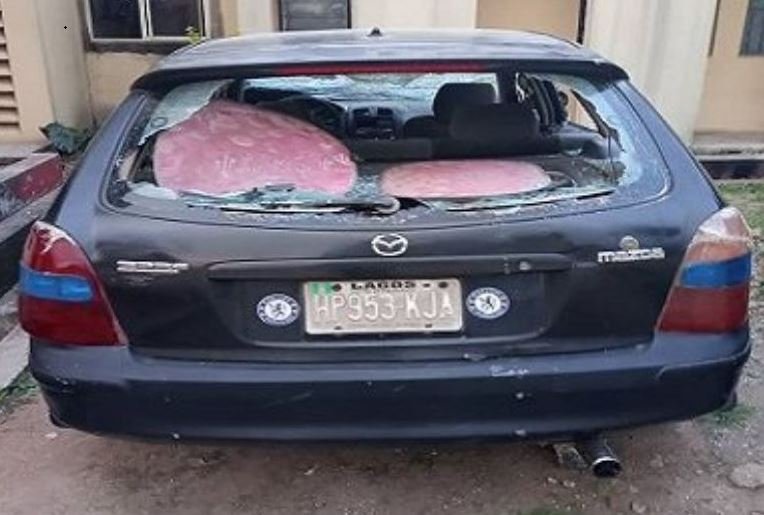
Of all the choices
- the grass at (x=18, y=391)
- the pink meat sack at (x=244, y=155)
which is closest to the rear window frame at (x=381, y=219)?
the pink meat sack at (x=244, y=155)

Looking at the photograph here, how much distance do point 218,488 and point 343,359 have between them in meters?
0.91

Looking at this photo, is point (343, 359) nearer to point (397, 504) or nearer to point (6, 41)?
point (397, 504)

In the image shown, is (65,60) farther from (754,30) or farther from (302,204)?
(754,30)

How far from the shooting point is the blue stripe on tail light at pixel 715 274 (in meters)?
2.03

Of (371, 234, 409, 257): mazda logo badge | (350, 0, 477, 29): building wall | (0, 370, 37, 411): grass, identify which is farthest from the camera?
(350, 0, 477, 29): building wall

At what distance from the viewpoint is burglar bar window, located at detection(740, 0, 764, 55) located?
761 centimetres

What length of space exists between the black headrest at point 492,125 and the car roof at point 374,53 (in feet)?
0.75

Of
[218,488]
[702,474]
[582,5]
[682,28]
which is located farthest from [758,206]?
[218,488]

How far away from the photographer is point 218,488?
2.60 metres

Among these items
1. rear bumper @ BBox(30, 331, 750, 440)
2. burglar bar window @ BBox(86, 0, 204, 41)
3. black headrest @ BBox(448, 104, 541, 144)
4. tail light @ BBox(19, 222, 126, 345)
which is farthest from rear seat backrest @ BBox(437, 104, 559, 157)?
burglar bar window @ BBox(86, 0, 204, 41)

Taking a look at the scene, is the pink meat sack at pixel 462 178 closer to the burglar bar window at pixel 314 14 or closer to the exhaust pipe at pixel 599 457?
the exhaust pipe at pixel 599 457

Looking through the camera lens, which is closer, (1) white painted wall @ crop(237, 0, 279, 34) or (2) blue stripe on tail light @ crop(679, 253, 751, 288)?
(2) blue stripe on tail light @ crop(679, 253, 751, 288)

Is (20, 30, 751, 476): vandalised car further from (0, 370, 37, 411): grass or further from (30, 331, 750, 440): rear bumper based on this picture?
(0, 370, 37, 411): grass

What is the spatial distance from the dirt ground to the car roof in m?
1.16
